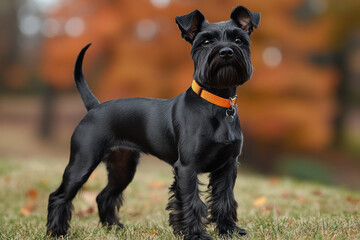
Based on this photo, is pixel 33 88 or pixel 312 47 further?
pixel 33 88

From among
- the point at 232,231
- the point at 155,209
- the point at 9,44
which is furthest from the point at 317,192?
the point at 9,44

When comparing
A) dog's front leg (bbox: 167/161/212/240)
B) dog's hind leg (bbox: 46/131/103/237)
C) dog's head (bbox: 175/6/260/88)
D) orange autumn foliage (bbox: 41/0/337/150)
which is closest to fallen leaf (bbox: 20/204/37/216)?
dog's hind leg (bbox: 46/131/103/237)

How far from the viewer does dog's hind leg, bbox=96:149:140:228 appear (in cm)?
450

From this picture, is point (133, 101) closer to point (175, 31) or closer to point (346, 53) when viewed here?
point (175, 31)

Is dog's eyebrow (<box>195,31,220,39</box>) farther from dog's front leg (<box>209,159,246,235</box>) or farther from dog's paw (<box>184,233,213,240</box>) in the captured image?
dog's paw (<box>184,233,213,240</box>)

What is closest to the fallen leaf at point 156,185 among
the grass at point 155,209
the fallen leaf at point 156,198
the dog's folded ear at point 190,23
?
the grass at point 155,209

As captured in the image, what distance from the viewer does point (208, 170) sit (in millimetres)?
3666

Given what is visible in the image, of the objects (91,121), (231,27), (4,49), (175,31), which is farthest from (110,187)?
(4,49)

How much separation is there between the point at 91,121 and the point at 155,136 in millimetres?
698

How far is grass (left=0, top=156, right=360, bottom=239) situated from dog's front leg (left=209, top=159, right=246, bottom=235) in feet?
0.62

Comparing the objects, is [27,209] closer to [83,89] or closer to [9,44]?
[83,89]

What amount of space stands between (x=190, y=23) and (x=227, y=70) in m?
0.56

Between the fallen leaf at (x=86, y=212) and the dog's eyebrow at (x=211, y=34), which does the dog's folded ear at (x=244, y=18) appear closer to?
the dog's eyebrow at (x=211, y=34)

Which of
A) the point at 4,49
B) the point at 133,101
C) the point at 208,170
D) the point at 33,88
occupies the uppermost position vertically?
the point at 133,101
